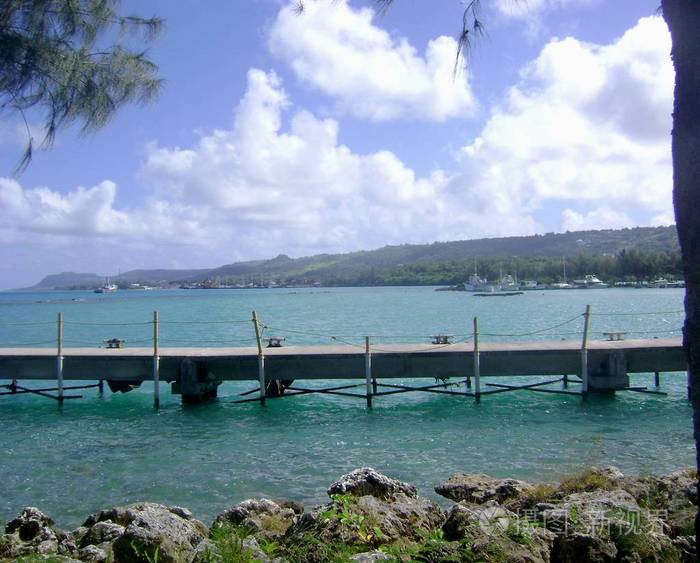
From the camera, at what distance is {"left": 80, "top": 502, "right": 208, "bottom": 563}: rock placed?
254 inches

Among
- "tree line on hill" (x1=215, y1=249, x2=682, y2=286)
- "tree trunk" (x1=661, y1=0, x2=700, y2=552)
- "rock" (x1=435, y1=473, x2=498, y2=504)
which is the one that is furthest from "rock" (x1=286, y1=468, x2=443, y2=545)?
"tree line on hill" (x1=215, y1=249, x2=682, y2=286)

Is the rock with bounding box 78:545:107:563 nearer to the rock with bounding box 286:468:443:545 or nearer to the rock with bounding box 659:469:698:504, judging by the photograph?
the rock with bounding box 286:468:443:545

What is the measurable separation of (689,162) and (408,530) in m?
4.95

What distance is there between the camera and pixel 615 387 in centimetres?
1953

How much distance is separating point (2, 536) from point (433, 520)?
5241 mm

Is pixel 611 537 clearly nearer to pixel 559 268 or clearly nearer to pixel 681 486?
pixel 681 486

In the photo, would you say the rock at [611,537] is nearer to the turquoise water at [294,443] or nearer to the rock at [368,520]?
the rock at [368,520]

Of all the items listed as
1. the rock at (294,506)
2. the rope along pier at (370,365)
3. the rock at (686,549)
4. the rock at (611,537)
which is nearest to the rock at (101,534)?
the rock at (294,506)

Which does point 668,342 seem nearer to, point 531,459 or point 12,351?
point 531,459

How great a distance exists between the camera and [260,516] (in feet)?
29.7

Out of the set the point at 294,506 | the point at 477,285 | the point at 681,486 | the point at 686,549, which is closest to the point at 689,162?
the point at 686,549

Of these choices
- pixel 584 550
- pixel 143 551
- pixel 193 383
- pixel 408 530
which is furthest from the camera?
pixel 193 383

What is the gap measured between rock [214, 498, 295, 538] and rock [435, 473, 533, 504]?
102 inches

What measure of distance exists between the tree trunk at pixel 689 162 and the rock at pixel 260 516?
5551 mm
